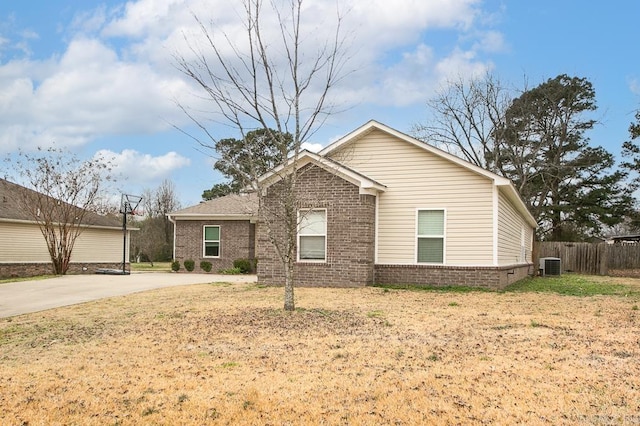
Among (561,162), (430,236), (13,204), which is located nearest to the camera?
(430,236)

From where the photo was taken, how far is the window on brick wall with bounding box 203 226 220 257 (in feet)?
87.7

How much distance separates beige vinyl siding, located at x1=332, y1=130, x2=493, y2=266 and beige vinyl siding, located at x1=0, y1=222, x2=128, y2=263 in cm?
1595

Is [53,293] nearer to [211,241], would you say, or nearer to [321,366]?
[321,366]

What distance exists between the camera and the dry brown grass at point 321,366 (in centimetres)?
461

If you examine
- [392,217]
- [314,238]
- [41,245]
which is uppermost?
[392,217]

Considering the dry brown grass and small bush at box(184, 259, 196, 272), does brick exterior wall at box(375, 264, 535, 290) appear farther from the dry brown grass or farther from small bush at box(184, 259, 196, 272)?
small bush at box(184, 259, 196, 272)

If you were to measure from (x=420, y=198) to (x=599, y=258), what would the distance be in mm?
16854

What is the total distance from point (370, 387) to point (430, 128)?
31.1 metres

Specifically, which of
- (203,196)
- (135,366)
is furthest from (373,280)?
(203,196)

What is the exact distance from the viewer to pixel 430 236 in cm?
1536

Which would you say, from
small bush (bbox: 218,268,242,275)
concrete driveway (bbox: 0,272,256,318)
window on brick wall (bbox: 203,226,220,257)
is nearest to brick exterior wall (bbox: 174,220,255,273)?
window on brick wall (bbox: 203,226,220,257)

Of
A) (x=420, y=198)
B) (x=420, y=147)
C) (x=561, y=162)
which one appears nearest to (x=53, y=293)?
(x=420, y=198)

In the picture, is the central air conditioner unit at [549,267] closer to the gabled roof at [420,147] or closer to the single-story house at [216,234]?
the gabled roof at [420,147]

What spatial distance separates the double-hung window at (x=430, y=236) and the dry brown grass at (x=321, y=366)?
4.79m
